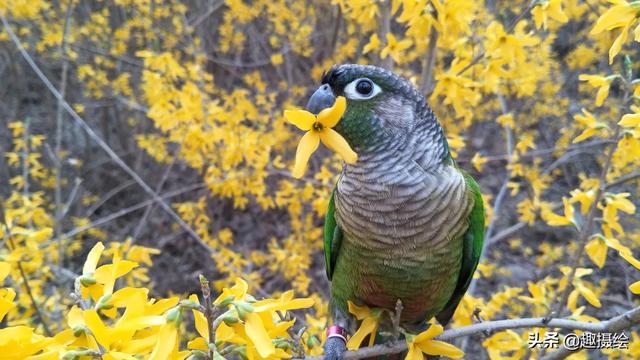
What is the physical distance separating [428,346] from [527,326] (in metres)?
0.31

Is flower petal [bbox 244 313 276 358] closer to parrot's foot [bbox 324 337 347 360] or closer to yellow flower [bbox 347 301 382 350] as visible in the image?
parrot's foot [bbox 324 337 347 360]

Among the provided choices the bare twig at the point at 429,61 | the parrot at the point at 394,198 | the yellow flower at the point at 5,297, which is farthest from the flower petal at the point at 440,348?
the bare twig at the point at 429,61

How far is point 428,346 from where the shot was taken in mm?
1454

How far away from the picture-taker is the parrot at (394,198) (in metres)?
1.45

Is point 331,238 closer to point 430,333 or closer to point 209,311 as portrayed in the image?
point 430,333

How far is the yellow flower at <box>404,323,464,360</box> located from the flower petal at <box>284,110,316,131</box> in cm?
78

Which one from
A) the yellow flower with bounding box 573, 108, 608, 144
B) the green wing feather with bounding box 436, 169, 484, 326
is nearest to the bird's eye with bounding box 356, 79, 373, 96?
the green wing feather with bounding box 436, 169, 484, 326

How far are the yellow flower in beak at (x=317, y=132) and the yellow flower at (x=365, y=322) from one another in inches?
32.4

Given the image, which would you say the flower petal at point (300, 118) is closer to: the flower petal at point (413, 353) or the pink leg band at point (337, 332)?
the flower petal at point (413, 353)

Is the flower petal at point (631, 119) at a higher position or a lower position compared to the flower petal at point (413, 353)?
higher

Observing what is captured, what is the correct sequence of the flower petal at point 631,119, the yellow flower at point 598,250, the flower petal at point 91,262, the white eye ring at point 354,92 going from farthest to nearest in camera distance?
the yellow flower at point 598,250
the white eye ring at point 354,92
the flower petal at point 631,119
the flower petal at point 91,262

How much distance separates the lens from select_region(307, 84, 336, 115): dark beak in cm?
135

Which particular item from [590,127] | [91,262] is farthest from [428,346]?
[590,127]

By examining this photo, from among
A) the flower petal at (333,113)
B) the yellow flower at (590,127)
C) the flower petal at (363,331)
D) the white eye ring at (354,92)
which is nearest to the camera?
the flower petal at (333,113)
